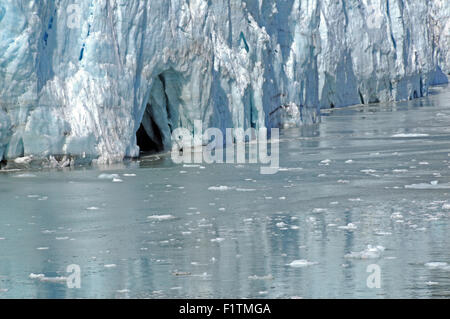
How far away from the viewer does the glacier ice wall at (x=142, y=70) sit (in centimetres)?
1234

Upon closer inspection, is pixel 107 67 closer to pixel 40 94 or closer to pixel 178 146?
pixel 40 94

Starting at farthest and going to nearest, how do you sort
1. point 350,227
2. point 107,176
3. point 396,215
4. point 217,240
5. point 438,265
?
point 107,176
point 396,215
point 350,227
point 217,240
point 438,265

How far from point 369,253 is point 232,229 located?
63.4 inches

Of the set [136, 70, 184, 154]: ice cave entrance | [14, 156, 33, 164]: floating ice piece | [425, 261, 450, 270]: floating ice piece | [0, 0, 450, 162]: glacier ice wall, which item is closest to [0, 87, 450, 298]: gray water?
[425, 261, 450, 270]: floating ice piece

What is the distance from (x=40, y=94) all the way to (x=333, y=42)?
14.8 m

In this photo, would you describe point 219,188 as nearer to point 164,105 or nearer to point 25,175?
point 25,175

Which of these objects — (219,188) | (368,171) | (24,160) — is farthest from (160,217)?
(368,171)

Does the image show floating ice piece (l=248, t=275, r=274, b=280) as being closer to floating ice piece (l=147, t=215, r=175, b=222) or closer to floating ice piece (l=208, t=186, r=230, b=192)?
floating ice piece (l=147, t=215, r=175, b=222)

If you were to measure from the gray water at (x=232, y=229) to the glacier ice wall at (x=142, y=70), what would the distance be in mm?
634

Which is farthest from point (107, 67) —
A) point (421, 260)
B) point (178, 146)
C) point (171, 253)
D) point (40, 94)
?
point (421, 260)

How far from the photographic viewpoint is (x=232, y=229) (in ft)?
28.3

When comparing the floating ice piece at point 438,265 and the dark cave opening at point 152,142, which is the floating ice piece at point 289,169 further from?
the floating ice piece at point 438,265

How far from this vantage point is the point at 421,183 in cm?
1128

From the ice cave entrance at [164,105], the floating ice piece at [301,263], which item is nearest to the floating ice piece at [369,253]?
the floating ice piece at [301,263]
